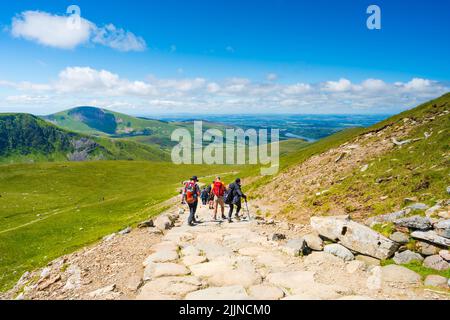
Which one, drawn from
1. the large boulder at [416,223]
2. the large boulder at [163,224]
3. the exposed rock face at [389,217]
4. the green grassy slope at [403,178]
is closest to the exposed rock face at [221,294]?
the large boulder at [416,223]

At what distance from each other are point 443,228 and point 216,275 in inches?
395

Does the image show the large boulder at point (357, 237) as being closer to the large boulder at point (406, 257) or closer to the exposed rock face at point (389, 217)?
the large boulder at point (406, 257)

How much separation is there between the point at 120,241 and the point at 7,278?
18469 millimetres

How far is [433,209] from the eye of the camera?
52.9 ft

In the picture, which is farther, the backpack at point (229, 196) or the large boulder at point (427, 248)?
the backpack at point (229, 196)

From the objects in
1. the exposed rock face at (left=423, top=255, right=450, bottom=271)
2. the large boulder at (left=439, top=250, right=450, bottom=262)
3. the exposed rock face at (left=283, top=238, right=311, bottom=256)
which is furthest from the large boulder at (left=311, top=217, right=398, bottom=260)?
the large boulder at (left=439, top=250, right=450, bottom=262)

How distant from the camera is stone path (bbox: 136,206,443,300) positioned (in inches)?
443

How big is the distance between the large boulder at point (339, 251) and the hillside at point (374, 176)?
5.37 metres

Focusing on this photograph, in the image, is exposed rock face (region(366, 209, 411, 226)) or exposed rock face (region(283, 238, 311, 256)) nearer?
exposed rock face (region(283, 238, 311, 256))

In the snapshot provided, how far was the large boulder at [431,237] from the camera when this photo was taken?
13539 mm

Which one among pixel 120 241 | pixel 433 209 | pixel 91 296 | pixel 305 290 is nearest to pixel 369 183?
pixel 433 209

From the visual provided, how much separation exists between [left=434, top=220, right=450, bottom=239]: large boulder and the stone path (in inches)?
126

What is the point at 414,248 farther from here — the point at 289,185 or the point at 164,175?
the point at 164,175

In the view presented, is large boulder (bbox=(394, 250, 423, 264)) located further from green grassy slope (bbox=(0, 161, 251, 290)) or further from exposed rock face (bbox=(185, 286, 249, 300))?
green grassy slope (bbox=(0, 161, 251, 290))
